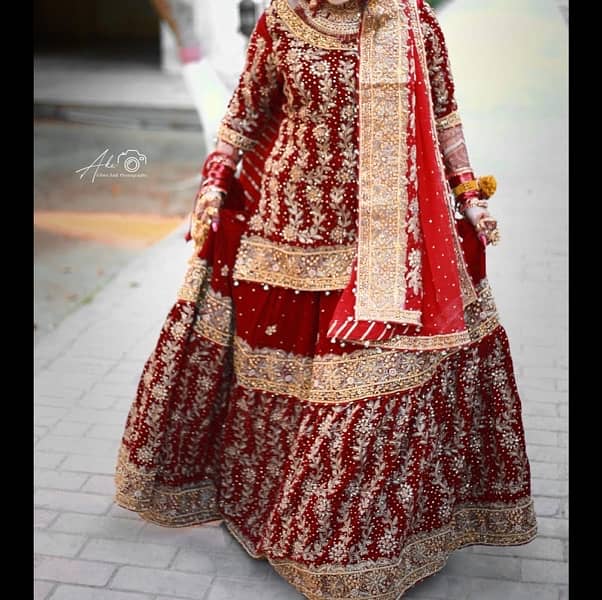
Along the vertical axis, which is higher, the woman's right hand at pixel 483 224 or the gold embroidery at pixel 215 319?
the woman's right hand at pixel 483 224

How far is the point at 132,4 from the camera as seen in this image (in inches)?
653

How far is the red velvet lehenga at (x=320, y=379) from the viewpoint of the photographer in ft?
9.03

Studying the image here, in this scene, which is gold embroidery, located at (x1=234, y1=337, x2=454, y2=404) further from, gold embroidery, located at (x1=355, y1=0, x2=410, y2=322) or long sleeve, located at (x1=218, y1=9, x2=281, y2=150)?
long sleeve, located at (x1=218, y1=9, x2=281, y2=150)

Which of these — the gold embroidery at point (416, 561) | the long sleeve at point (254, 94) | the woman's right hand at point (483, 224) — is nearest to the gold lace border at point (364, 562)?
the gold embroidery at point (416, 561)

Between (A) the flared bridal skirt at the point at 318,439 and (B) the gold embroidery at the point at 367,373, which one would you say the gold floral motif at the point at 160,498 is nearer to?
(A) the flared bridal skirt at the point at 318,439

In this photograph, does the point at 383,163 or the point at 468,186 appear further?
the point at 468,186

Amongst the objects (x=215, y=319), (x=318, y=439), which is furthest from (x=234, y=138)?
(x=318, y=439)

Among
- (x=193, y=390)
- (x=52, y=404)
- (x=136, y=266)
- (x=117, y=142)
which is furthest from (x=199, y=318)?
(x=117, y=142)

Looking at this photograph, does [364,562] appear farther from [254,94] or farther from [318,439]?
[254,94]

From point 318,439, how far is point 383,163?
721 mm

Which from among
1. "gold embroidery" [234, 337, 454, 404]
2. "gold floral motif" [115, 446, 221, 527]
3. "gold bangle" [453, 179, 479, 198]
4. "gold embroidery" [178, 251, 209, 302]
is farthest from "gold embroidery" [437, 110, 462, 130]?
"gold floral motif" [115, 446, 221, 527]

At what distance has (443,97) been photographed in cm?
285

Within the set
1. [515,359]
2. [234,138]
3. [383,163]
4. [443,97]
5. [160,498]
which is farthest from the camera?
[515,359]

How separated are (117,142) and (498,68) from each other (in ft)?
13.8
